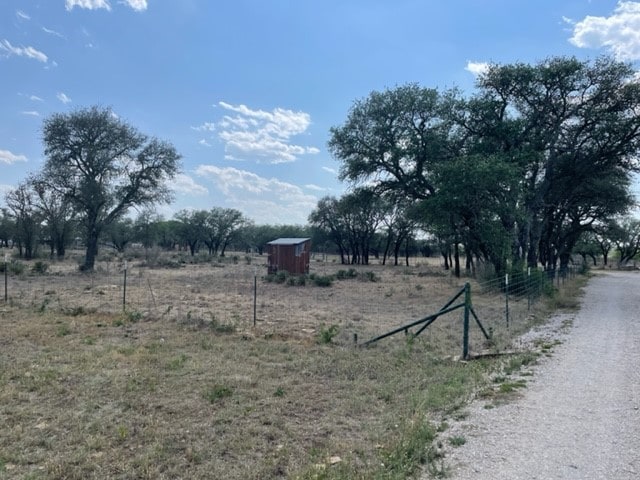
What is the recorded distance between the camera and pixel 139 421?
442 centimetres

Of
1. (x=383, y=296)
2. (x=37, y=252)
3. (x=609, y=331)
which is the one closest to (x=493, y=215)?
(x=383, y=296)

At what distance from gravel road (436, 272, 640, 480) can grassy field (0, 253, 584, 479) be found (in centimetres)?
33

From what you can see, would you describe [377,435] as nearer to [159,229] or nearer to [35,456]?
[35,456]

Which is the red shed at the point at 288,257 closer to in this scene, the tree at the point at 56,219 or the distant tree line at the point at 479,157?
the distant tree line at the point at 479,157

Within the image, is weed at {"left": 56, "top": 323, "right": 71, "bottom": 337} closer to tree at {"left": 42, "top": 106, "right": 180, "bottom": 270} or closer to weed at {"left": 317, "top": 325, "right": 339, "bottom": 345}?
weed at {"left": 317, "top": 325, "right": 339, "bottom": 345}

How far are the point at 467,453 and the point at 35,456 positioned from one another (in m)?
3.67

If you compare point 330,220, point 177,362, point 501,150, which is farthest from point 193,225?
point 177,362

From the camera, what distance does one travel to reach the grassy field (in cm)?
358

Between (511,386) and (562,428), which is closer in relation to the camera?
(562,428)

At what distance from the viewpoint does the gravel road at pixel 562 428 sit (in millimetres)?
3410

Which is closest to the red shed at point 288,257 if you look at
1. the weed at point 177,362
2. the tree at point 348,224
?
the weed at point 177,362

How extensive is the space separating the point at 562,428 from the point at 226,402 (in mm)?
3505

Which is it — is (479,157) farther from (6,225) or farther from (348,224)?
(6,225)

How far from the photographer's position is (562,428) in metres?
4.19
